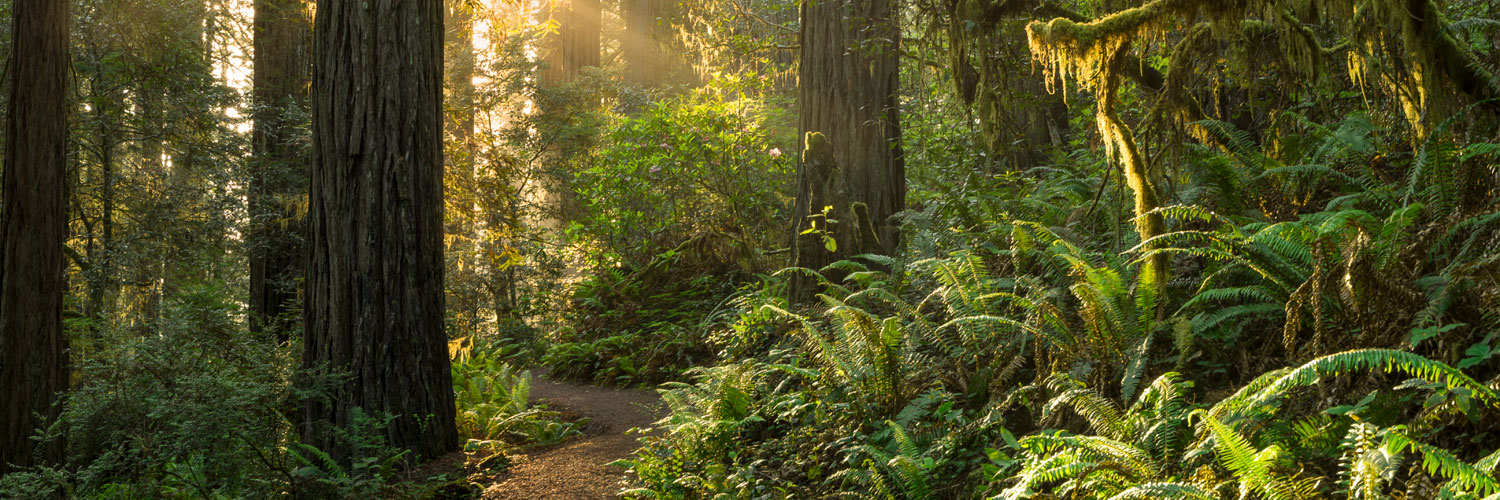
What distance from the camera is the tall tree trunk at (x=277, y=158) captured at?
11102 mm

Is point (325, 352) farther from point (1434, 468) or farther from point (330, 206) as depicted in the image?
point (1434, 468)

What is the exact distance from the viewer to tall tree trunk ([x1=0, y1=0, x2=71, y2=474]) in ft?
24.5

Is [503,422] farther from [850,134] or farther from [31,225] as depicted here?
[31,225]

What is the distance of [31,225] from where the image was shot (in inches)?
298

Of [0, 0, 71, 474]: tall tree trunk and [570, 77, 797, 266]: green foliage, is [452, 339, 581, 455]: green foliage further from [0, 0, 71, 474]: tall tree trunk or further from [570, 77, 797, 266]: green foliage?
[570, 77, 797, 266]: green foliage

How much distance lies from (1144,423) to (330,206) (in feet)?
16.1

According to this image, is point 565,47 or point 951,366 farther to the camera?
point 565,47

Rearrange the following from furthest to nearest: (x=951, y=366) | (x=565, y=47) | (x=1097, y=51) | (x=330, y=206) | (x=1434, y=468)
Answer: (x=565, y=47), (x=330, y=206), (x=951, y=366), (x=1097, y=51), (x=1434, y=468)

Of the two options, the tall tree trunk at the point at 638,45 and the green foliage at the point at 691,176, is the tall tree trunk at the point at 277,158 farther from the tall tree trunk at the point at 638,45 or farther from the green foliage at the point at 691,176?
the tall tree trunk at the point at 638,45

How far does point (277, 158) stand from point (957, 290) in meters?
10.0

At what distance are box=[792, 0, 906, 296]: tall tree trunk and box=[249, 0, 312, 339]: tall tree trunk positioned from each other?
691cm

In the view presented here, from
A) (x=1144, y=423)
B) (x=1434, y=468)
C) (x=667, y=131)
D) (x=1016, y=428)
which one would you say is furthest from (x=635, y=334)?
(x=1434, y=468)

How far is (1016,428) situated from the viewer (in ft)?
13.3

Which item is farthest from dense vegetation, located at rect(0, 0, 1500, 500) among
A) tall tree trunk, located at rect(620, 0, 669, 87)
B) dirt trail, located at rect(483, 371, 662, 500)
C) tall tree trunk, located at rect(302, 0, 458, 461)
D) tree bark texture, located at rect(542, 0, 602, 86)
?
tall tree trunk, located at rect(620, 0, 669, 87)
